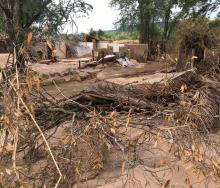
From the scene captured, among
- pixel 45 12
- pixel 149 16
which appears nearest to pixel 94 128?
pixel 45 12

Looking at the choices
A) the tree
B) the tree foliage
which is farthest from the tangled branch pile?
the tree foliage

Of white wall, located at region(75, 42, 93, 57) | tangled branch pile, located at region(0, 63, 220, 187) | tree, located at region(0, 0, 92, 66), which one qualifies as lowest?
white wall, located at region(75, 42, 93, 57)

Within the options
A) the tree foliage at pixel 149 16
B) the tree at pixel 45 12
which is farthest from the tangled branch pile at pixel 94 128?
the tree foliage at pixel 149 16

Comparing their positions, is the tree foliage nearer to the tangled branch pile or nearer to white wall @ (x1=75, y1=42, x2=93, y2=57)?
white wall @ (x1=75, y1=42, x2=93, y2=57)

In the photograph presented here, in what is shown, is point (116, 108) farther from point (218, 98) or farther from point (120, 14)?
point (120, 14)

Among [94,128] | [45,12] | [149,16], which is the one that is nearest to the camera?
[94,128]

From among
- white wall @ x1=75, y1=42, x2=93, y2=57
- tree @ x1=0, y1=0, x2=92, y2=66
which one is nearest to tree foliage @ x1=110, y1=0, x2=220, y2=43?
white wall @ x1=75, y1=42, x2=93, y2=57

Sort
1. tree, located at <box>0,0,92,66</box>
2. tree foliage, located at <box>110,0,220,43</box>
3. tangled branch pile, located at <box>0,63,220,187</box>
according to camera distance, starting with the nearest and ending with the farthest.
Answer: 1. tangled branch pile, located at <box>0,63,220,187</box>
2. tree, located at <box>0,0,92,66</box>
3. tree foliage, located at <box>110,0,220,43</box>

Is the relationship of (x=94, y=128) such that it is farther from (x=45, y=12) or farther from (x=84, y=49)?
(x=84, y=49)

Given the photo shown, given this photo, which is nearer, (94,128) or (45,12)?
(94,128)

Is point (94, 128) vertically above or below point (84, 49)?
above

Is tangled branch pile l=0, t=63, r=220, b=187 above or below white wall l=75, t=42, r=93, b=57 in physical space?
above

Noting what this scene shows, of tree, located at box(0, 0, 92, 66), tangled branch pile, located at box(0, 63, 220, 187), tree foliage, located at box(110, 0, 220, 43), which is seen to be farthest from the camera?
A: tree foliage, located at box(110, 0, 220, 43)

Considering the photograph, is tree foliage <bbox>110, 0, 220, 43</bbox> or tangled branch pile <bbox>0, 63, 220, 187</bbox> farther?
tree foliage <bbox>110, 0, 220, 43</bbox>
